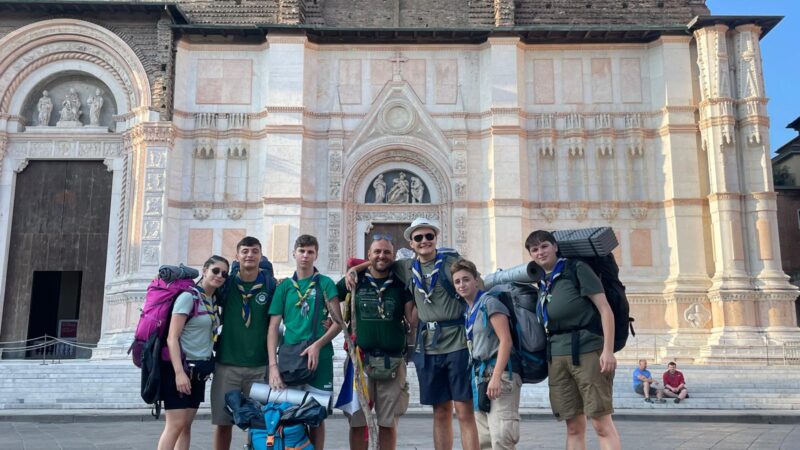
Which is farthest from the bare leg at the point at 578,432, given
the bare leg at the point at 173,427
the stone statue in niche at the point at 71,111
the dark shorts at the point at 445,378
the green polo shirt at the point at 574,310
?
the stone statue in niche at the point at 71,111

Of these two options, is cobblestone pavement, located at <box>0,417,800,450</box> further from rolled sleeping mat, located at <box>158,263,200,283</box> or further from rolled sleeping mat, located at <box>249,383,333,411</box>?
rolled sleeping mat, located at <box>158,263,200,283</box>

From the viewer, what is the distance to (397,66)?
21562mm

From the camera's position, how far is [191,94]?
70.3 feet

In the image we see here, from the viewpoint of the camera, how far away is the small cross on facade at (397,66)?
846 inches

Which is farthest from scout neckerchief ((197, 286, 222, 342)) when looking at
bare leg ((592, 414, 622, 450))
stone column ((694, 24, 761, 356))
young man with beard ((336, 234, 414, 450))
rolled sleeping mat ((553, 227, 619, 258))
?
stone column ((694, 24, 761, 356))

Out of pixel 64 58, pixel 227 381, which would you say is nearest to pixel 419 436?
pixel 227 381

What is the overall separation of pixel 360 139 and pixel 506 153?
4.65 m

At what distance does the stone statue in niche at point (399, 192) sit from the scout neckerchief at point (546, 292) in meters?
15.8

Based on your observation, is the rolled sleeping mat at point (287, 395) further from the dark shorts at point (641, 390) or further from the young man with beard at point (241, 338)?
the dark shorts at point (641, 390)

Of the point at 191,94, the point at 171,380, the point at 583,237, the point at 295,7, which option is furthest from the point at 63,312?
the point at 583,237

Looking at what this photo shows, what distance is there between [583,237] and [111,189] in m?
19.3

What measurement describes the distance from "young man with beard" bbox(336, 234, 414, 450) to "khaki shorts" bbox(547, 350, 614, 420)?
131cm

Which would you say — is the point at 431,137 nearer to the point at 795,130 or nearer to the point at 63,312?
the point at 63,312

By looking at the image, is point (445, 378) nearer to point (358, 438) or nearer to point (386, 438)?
point (386, 438)
